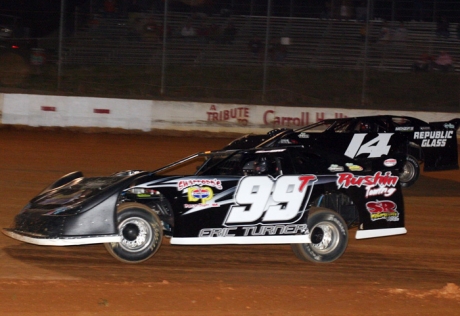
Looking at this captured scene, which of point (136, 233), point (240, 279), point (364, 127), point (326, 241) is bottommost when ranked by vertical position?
point (240, 279)

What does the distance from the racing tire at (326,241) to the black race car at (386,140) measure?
4571mm

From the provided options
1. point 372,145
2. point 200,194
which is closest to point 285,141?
point 372,145

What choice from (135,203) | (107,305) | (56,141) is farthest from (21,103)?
(107,305)

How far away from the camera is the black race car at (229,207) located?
621cm

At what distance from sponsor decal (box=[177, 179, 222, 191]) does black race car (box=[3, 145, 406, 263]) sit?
0.01 m

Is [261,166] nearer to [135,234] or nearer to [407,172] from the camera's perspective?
[135,234]

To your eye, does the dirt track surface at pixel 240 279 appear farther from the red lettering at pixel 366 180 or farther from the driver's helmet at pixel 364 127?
the driver's helmet at pixel 364 127

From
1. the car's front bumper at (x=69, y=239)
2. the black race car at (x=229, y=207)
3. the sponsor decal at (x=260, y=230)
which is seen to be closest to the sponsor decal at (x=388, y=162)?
the black race car at (x=229, y=207)

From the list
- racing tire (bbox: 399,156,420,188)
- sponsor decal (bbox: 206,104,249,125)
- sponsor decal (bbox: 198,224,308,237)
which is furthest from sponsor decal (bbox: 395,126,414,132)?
sponsor decal (bbox: 206,104,249,125)

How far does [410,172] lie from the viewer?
12320 mm

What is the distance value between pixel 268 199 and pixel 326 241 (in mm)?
822

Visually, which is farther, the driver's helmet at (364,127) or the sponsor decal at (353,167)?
Result: the driver's helmet at (364,127)

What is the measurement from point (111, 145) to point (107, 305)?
11537mm

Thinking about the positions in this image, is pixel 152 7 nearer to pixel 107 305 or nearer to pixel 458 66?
pixel 458 66
